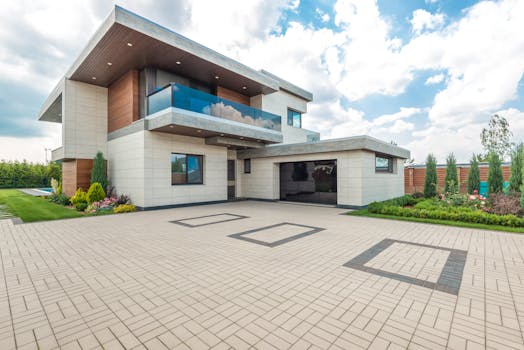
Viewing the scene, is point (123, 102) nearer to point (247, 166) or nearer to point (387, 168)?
point (247, 166)

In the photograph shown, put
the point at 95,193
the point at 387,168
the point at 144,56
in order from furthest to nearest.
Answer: the point at 387,168 < the point at 95,193 < the point at 144,56

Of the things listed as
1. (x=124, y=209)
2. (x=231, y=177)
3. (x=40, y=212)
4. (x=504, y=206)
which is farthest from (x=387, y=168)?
(x=40, y=212)

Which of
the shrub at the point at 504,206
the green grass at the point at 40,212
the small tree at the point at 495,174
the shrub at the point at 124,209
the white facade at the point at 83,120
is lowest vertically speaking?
the green grass at the point at 40,212

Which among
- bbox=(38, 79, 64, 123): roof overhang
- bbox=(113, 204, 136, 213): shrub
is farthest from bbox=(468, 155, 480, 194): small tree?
bbox=(38, 79, 64, 123): roof overhang

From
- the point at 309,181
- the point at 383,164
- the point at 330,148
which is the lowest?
the point at 309,181

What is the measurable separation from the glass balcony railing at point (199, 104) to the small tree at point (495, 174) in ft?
44.7

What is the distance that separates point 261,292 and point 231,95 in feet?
53.2

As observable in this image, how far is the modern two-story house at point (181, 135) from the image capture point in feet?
38.0

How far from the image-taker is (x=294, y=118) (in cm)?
2242

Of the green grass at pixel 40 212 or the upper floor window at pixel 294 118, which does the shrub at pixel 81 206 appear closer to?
the green grass at pixel 40 212

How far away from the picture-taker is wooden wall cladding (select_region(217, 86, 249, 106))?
16.7 m

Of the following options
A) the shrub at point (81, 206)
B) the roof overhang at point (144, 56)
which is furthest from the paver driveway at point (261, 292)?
the roof overhang at point (144, 56)

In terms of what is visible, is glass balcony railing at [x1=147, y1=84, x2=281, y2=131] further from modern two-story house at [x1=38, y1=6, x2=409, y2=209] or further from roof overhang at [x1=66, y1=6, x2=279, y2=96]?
roof overhang at [x1=66, y1=6, x2=279, y2=96]

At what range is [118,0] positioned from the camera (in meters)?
10.3
